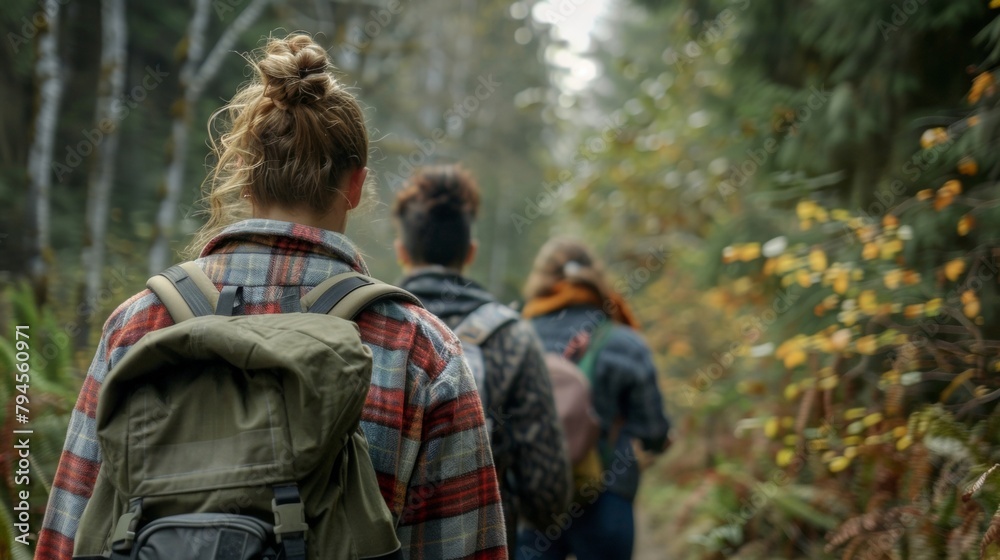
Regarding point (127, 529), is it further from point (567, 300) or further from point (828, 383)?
point (828, 383)

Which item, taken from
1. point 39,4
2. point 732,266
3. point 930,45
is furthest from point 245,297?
Answer: point 39,4

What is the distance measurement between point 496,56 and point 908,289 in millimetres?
19106

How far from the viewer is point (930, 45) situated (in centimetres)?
486

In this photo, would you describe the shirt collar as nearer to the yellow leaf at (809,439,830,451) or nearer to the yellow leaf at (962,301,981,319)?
the yellow leaf at (962,301,981,319)

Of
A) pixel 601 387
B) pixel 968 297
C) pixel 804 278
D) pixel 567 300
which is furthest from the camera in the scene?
pixel 567 300

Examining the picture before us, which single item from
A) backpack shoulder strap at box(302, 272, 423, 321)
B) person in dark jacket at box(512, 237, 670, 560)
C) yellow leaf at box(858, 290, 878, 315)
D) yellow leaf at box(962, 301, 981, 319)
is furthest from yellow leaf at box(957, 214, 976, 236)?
backpack shoulder strap at box(302, 272, 423, 321)

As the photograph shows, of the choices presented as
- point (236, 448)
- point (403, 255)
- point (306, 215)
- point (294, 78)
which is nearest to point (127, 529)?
point (236, 448)

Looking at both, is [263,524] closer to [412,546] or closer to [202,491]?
[202,491]

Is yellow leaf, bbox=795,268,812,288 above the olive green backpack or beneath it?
above


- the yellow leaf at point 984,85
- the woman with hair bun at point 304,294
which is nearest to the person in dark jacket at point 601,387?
the yellow leaf at point 984,85

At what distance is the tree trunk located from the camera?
6863 mm

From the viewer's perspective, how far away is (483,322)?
11.2 feet

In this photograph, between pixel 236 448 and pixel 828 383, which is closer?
pixel 236 448

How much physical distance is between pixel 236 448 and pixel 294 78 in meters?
0.86
